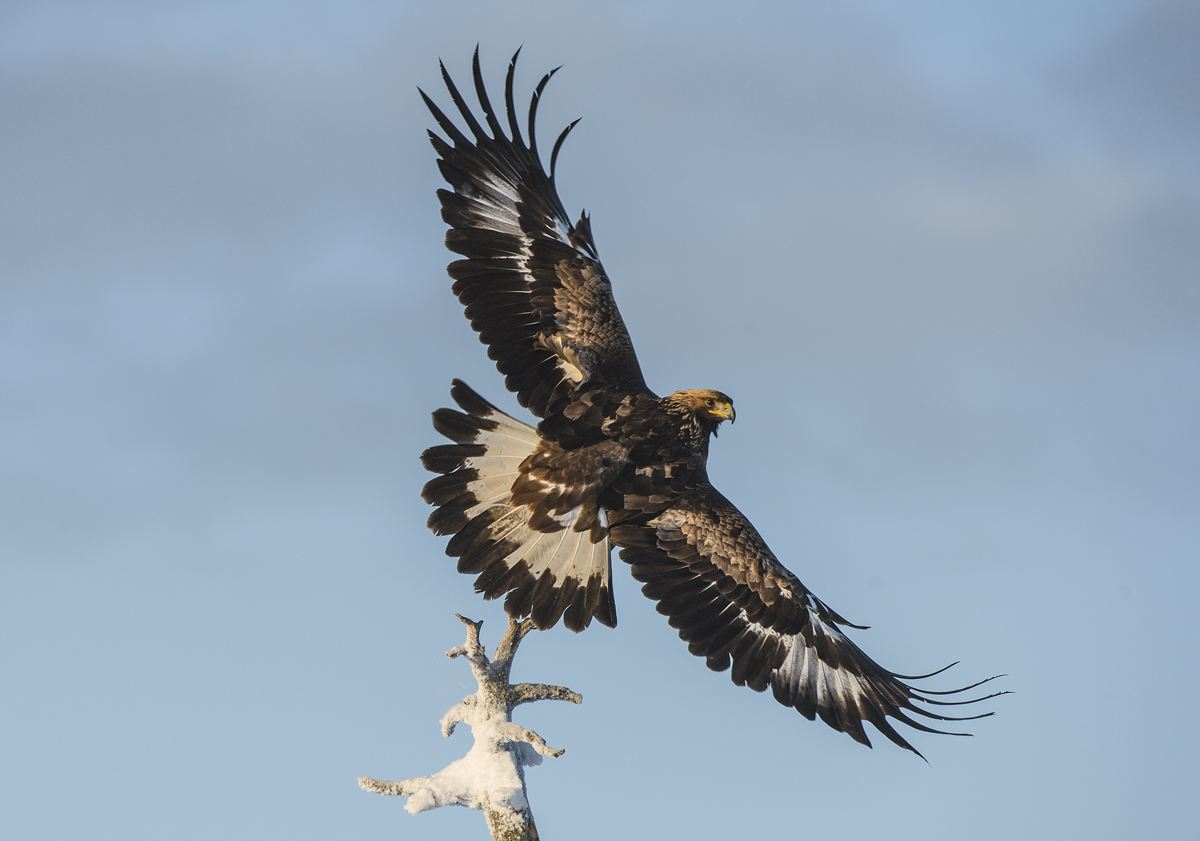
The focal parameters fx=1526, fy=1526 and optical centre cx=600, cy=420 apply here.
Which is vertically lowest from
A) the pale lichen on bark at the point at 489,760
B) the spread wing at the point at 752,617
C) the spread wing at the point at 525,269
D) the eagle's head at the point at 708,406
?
the pale lichen on bark at the point at 489,760

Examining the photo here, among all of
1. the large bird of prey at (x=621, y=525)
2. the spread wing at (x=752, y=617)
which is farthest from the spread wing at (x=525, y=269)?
the spread wing at (x=752, y=617)

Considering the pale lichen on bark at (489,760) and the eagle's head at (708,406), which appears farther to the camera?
the eagle's head at (708,406)

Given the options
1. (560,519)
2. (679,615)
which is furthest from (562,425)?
(679,615)

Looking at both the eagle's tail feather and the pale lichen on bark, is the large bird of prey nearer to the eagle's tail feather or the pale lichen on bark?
the eagle's tail feather

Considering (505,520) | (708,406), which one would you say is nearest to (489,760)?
(505,520)

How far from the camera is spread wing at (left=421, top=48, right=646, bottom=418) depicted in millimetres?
11422

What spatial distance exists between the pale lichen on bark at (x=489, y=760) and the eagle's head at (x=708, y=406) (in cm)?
235

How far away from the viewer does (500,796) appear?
958cm

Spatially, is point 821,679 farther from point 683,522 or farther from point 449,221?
point 449,221

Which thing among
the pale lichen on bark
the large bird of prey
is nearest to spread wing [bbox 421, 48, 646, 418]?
the large bird of prey

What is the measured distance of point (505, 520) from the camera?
36.6 ft

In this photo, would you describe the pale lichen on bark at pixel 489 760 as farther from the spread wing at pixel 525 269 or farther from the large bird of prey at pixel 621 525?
the spread wing at pixel 525 269

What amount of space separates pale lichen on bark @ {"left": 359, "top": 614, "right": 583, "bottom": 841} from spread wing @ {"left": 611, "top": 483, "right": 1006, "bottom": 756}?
1431mm

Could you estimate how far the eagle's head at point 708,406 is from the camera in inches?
440
